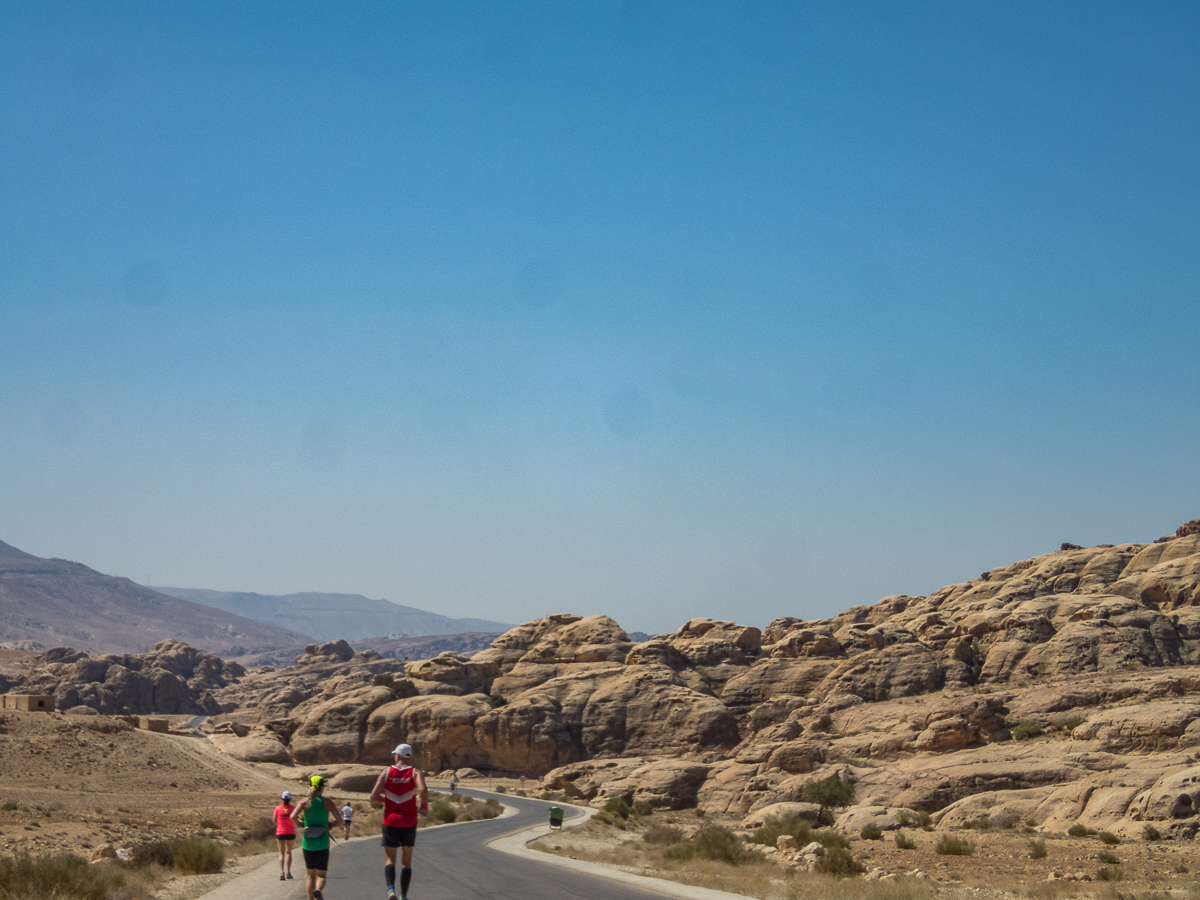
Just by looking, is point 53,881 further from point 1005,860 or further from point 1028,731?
point 1028,731

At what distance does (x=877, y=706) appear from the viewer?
182 feet

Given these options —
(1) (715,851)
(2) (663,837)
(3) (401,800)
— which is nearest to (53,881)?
(3) (401,800)

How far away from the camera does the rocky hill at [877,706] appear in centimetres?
3788

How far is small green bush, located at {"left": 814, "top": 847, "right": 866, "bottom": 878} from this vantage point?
24.8m

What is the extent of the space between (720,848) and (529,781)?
139 feet

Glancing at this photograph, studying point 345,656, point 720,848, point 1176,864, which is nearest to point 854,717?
point 720,848

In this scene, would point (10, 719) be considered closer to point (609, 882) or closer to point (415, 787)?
point (609, 882)

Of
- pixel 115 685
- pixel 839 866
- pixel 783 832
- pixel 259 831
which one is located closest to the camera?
pixel 839 866

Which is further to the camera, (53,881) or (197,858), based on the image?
(197,858)

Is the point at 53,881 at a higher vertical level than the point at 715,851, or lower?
higher

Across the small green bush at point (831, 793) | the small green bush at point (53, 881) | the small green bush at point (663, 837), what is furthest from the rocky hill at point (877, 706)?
the small green bush at point (53, 881)

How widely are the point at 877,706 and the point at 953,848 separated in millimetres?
28633

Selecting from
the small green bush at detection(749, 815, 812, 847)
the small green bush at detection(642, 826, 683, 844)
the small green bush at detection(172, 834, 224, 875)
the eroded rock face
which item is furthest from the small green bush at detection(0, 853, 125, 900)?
the eroded rock face

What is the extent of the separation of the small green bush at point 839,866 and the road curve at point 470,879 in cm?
542
